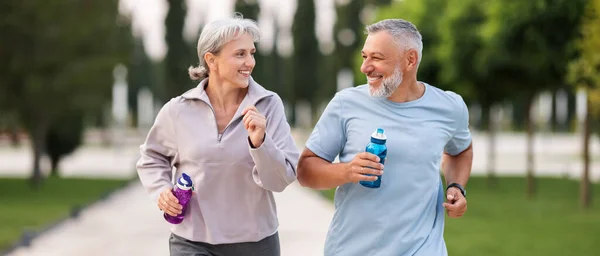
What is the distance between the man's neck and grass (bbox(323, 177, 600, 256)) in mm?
7086

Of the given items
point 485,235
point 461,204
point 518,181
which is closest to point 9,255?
point 485,235

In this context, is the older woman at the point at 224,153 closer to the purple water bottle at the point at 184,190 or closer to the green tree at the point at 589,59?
the purple water bottle at the point at 184,190

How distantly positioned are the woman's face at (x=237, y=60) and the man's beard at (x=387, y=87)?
1.80 feet

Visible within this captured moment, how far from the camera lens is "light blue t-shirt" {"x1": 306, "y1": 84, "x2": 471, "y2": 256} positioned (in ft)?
12.8

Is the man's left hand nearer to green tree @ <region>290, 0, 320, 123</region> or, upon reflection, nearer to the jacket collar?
the jacket collar

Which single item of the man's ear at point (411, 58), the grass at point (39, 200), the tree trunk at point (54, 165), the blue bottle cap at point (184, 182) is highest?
the man's ear at point (411, 58)

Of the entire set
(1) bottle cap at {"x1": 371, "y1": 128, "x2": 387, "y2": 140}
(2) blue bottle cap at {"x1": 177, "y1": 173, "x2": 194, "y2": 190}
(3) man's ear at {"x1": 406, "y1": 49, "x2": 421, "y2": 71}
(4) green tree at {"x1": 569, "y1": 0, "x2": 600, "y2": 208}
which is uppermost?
(4) green tree at {"x1": 569, "y1": 0, "x2": 600, "y2": 208}

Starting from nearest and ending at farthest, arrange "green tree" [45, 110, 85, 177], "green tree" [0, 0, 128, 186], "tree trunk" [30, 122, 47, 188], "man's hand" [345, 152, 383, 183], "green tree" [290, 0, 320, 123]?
"man's hand" [345, 152, 383, 183], "green tree" [0, 0, 128, 186], "tree trunk" [30, 122, 47, 188], "green tree" [45, 110, 85, 177], "green tree" [290, 0, 320, 123]

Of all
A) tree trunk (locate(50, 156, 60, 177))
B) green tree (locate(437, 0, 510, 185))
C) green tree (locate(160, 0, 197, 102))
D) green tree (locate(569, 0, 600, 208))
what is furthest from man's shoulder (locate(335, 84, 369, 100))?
green tree (locate(160, 0, 197, 102))

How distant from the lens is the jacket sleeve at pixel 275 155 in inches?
156

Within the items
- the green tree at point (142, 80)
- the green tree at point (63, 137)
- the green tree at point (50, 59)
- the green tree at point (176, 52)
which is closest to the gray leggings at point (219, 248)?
the green tree at point (50, 59)

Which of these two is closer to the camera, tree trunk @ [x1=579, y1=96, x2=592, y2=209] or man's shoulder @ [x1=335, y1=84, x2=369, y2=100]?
man's shoulder @ [x1=335, y1=84, x2=369, y2=100]

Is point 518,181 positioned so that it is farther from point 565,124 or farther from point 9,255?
point 565,124

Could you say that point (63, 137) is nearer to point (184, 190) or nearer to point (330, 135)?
point (184, 190)
